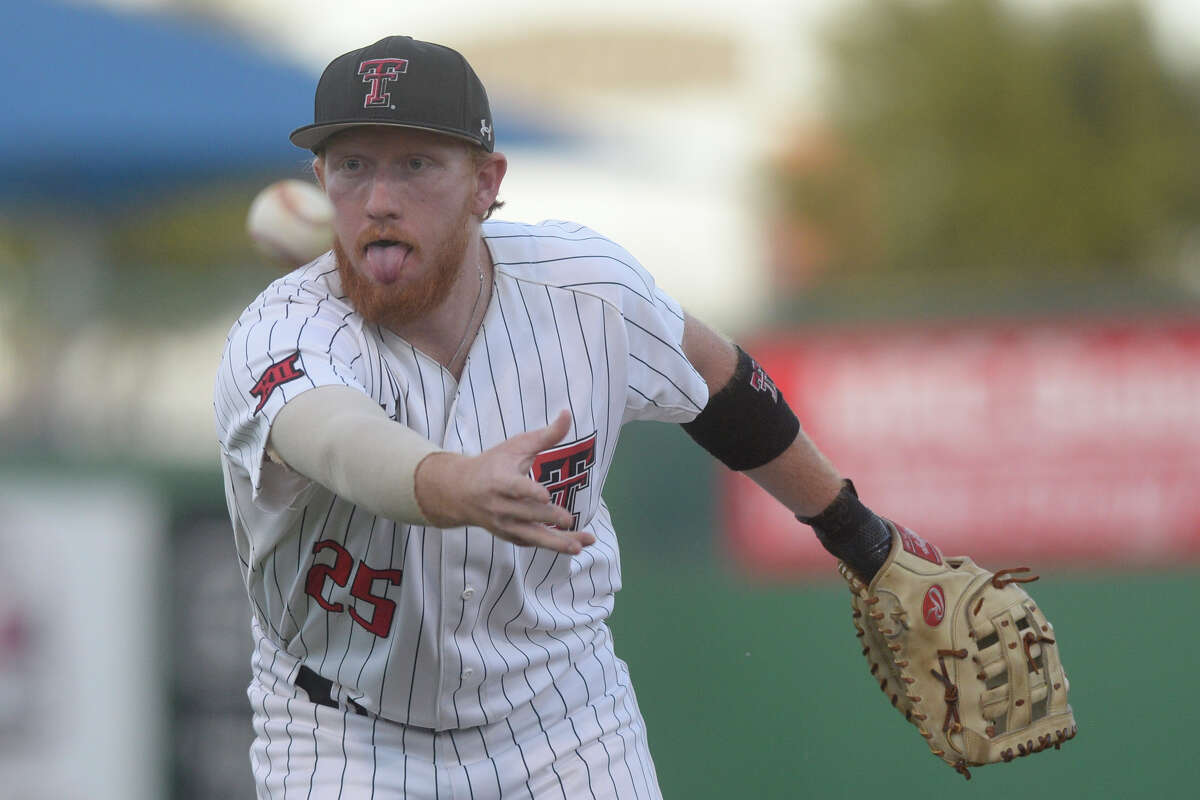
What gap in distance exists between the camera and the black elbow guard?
3391 mm

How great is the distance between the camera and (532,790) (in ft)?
9.91

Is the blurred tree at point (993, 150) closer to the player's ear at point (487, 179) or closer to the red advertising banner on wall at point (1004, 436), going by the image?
the red advertising banner on wall at point (1004, 436)

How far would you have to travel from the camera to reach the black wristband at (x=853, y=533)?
3.51 meters

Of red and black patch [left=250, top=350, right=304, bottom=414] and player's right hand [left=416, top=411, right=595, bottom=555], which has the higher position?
red and black patch [left=250, top=350, right=304, bottom=414]

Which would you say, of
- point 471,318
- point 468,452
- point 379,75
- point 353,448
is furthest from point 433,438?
point 379,75

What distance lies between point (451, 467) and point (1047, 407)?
5444mm

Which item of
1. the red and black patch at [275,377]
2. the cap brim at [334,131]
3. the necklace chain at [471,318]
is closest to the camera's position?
the red and black patch at [275,377]

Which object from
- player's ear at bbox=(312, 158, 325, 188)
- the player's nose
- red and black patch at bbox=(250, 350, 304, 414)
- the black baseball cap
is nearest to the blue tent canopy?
player's ear at bbox=(312, 158, 325, 188)

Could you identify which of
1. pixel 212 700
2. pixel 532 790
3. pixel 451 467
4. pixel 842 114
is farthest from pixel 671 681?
pixel 842 114

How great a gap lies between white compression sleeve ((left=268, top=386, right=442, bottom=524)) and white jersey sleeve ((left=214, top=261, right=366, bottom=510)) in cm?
5

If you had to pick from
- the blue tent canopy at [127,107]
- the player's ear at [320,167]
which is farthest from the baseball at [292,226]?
the blue tent canopy at [127,107]

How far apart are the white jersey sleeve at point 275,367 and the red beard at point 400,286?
44 millimetres

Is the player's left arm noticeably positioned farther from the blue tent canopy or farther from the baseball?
the blue tent canopy

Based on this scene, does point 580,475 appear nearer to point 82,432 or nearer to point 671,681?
point 671,681
